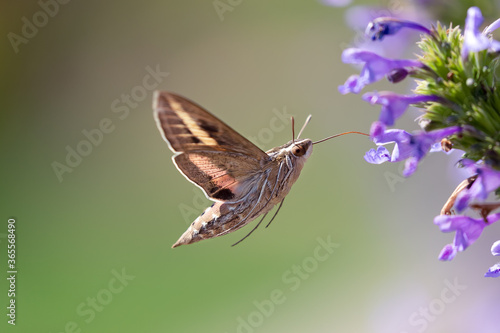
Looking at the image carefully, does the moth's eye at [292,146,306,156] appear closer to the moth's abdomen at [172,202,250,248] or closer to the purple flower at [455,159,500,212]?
the moth's abdomen at [172,202,250,248]

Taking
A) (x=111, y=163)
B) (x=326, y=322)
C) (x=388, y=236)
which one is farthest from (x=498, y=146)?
(x=111, y=163)

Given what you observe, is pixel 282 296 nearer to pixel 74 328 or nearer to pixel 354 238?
pixel 354 238

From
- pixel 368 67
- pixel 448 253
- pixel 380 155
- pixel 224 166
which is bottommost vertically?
pixel 448 253

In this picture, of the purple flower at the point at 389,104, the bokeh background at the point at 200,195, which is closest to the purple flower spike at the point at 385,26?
the purple flower at the point at 389,104

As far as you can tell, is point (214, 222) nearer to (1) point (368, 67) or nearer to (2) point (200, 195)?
(1) point (368, 67)

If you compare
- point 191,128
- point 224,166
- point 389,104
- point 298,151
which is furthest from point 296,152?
point 389,104
